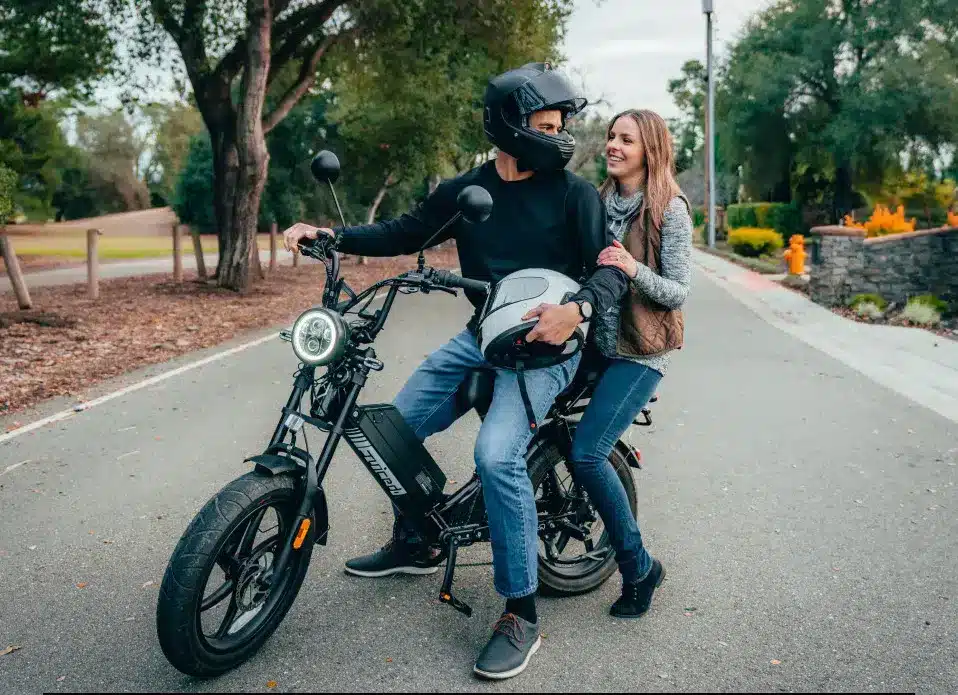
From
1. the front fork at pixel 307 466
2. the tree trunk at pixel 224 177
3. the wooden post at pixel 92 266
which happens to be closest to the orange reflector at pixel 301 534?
the front fork at pixel 307 466

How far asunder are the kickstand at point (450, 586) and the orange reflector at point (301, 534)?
1.77 ft

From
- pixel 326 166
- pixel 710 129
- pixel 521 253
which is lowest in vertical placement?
pixel 521 253

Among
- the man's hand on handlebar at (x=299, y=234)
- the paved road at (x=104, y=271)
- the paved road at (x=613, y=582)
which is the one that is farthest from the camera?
the paved road at (x=104, y=271)

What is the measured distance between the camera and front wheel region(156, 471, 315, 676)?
3002 millimetres

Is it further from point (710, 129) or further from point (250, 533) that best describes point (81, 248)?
point (250, 533)

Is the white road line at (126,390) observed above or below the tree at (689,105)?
below

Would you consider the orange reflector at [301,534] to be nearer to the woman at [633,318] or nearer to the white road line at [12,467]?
the woman at [633,318]

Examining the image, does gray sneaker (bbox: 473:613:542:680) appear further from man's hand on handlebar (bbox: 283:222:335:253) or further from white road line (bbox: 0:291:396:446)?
white road line (bbox: 0:291:396:446)

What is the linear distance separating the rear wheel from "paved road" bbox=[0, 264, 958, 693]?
3.2 inches

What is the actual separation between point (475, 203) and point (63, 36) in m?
18.5

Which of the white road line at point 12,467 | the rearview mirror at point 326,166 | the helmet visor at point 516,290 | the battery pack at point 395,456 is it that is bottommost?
the white road line at point 12,467

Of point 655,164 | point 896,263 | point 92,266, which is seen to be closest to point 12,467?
point 655,164

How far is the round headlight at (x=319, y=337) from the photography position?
3068 millimetres

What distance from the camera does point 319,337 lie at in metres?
3.11
